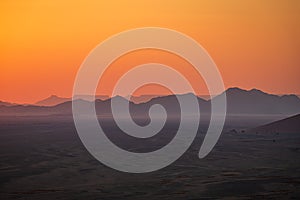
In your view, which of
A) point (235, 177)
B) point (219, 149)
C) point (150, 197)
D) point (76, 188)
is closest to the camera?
point (150, 197)

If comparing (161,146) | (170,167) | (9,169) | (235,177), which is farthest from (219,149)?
(9,169)

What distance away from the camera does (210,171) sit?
48.7 meters

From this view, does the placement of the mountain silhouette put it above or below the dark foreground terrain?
above

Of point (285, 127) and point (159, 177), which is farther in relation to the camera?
point (285, 127)

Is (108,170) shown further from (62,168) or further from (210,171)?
(210,171)

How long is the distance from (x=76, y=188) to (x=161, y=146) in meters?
38.7

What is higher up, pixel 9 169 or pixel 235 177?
pixel 9 169

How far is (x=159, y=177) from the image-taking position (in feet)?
146

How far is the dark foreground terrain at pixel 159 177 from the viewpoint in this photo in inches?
1443

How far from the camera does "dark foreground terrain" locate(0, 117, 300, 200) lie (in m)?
36.7

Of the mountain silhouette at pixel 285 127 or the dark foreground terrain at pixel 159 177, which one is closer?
the dark foreground terrain at pixel 159 177

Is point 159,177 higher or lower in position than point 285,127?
lower

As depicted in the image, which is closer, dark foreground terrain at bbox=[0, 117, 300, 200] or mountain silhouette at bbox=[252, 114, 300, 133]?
dark foreground terrain at bbox=[0, 117, 300, 200]

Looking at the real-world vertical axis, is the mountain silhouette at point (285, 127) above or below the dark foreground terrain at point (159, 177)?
above
